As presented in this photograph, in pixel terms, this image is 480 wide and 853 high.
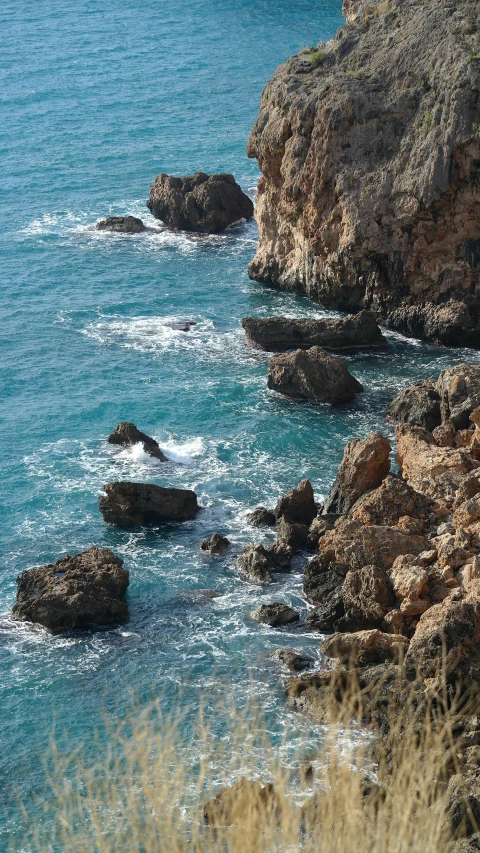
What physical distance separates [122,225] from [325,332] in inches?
1027

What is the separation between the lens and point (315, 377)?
5881 centimetres

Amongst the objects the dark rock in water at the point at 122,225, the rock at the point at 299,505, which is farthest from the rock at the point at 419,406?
the dark rock in water at the point at 122,225

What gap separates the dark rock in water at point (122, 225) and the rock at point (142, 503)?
38.0m

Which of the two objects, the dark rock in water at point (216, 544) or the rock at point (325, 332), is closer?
the dark rock in water at point (216, 544)

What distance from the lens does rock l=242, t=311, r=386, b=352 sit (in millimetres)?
63844

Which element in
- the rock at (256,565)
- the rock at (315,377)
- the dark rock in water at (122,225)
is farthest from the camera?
the dark rock in water at (122,225)

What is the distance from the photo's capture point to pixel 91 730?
3769cm

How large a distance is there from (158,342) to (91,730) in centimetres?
3369

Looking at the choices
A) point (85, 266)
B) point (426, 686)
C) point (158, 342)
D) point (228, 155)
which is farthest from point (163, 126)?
point (426, 686)

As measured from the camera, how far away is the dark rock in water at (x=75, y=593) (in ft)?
142

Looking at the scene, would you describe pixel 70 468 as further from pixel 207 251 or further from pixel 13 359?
pixel 207 251

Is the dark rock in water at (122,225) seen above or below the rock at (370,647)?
above

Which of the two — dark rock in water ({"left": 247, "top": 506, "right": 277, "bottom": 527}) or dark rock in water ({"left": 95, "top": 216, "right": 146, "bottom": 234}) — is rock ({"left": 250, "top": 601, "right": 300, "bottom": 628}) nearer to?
dark rock in water ({"left": 247, "top": 506, "right": 277, "bottom": 527})

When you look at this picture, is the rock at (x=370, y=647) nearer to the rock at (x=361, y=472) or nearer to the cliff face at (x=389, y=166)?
the rock at (x=361, y=472)
